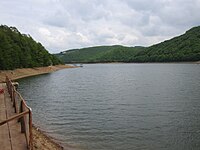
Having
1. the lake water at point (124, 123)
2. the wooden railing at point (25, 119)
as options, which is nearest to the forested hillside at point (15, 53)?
the lake water at point (124, 123)

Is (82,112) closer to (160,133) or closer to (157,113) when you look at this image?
(157,113)

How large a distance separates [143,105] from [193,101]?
6783 mm

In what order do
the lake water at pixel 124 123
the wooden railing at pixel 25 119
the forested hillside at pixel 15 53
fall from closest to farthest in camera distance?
the wooden railing at pixel 25 119 → the lake water at pixel 124 123 → the forested hillside at pixel 15 53

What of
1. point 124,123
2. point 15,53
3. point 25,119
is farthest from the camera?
point 15,53

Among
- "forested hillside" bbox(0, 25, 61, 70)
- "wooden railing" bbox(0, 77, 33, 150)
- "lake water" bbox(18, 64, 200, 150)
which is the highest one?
"forested hillside" bbox(0, 25, 61, 70)

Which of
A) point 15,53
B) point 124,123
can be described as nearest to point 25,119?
point 124,123

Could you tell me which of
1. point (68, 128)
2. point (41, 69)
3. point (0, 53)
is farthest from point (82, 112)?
point (41, 69)

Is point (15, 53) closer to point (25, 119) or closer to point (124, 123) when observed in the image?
point (124, 123)

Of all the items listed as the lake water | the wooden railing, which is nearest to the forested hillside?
the lake water

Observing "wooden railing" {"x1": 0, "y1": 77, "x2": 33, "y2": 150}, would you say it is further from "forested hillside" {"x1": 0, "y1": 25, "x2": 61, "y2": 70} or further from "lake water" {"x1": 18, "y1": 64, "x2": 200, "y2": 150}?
"forested hillside" {"x1": 0, "y1": 25, "x2": 61, "y2": 70}

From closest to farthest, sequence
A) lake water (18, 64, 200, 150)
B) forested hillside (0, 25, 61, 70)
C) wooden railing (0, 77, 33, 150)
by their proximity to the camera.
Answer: wooden railing (0, 77, 33, 150) < lake water (18, 64, 200, 150) < forested hillside (0, 25, 61, 70)

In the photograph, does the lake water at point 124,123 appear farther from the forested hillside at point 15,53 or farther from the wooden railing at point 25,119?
the forested hillside at point 15,53

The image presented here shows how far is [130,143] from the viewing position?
17891mm

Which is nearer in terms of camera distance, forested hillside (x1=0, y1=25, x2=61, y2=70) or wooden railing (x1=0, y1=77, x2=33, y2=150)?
wooden railing (x1=0, y1=77, x2=33, y2=150)
